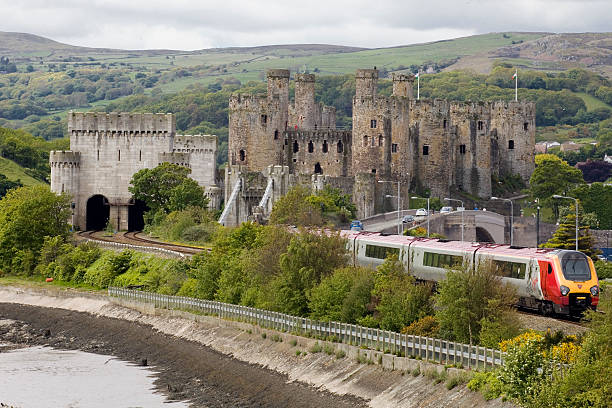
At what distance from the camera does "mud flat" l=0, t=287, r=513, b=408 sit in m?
48.6

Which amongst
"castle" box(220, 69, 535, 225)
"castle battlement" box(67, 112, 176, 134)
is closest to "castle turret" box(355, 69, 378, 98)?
"castle" box(220, 69, 535, 225)

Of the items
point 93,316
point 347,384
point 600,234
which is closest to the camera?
point 347,384

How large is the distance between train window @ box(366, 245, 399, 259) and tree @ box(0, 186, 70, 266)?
38.4 meters

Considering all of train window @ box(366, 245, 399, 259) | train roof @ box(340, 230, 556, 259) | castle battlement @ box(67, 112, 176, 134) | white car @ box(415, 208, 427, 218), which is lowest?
white car @ box(415, 208, 427, 218)

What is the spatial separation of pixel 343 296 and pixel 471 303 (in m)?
9.53

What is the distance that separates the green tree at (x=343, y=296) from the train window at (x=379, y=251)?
426 cm

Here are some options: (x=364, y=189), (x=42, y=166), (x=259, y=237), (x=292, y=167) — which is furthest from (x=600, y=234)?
(x=42, y=166)

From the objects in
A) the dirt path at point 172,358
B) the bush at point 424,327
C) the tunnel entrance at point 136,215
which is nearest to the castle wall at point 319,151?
the tunnel entrance at point 136,215

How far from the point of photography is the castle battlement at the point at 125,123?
357 feet

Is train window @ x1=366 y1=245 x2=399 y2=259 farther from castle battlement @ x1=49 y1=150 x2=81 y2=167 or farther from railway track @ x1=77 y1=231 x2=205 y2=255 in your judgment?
castle battlement @ x1=49 y1=150 x2=81 y2=167

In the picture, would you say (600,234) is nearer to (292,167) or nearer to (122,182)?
(292,167)

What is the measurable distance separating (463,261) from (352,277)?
16.0ft

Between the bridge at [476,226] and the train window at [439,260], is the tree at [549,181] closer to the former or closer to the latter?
the bridge at [476,226]

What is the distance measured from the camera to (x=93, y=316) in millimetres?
80625
